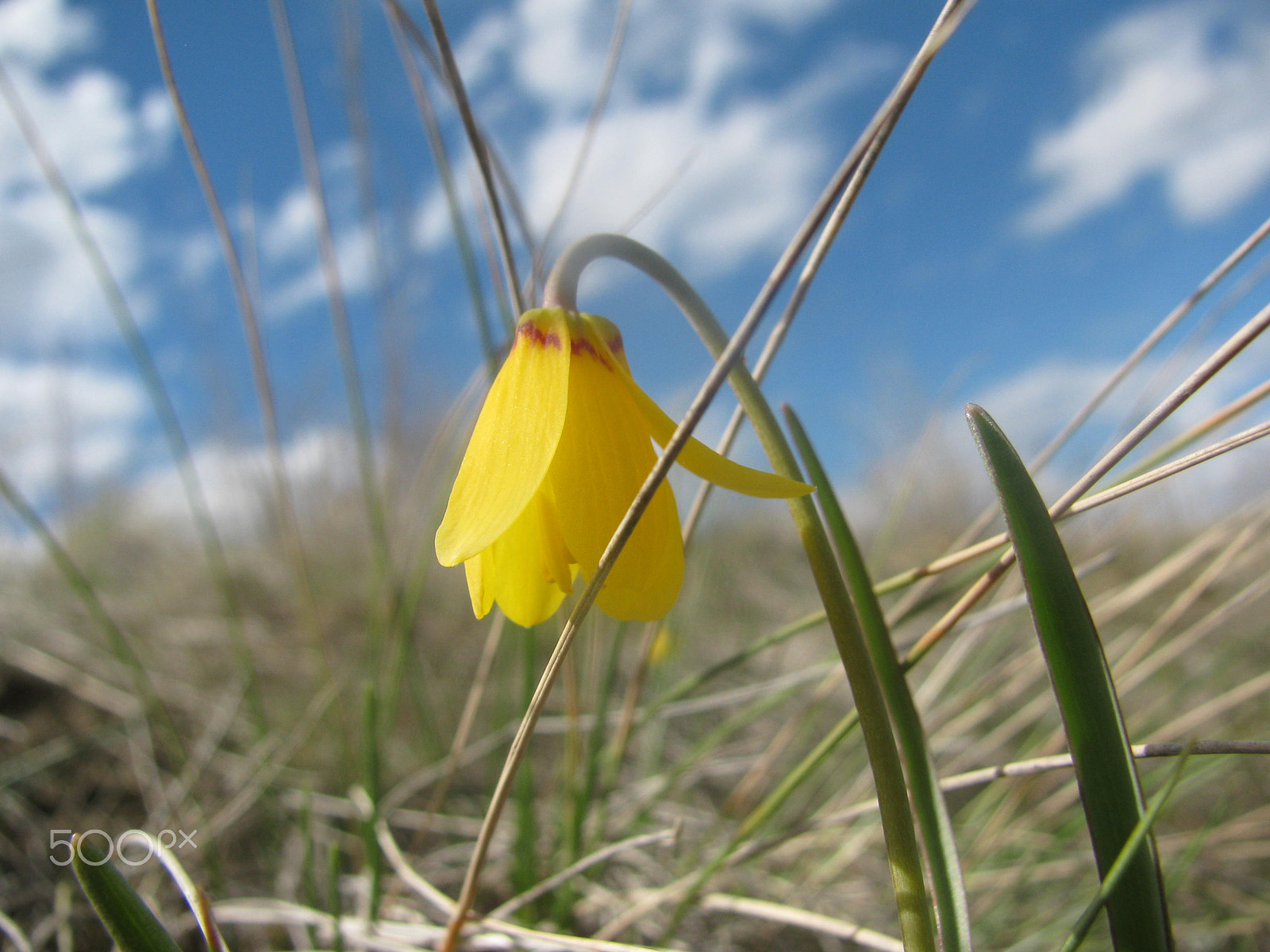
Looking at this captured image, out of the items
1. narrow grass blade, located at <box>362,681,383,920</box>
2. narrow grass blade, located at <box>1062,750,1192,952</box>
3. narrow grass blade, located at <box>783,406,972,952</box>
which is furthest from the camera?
narrow grass blade, located at <box>362,681,383,920</box>

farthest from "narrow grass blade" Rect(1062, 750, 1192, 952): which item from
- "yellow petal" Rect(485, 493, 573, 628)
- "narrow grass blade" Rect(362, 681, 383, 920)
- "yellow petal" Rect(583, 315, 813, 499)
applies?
"narrow grass blade" Rect(362, 681, 383, 920)

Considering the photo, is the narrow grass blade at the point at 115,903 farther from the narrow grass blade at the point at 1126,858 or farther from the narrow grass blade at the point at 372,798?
the narrow grass blade at the point at 1126,858

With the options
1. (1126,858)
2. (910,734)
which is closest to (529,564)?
(910,734)

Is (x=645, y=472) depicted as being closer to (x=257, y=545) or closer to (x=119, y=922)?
(x=119, y=922)

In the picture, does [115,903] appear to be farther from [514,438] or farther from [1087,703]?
[1087,703]

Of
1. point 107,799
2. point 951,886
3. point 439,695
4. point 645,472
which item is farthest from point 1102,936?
point 107,799

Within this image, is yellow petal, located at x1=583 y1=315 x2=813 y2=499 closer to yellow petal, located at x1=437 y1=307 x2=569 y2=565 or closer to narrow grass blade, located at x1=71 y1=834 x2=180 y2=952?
yellow petal, located at x1=437 y1=307 x2=569 y2=565
